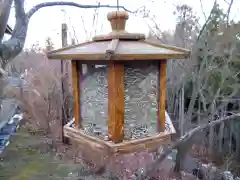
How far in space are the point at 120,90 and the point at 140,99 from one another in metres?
0.18

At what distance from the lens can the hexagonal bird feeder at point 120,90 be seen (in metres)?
1.39

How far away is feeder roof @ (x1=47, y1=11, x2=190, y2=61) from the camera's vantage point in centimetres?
130

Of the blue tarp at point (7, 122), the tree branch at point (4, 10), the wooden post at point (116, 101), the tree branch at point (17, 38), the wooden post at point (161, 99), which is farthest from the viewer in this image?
the blue tarp at point (7, 122)

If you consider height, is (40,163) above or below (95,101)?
below

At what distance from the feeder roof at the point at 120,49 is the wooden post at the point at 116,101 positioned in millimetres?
110

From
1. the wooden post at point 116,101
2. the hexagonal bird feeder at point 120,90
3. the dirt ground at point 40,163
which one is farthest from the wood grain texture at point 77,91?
the dirt ground at point 40,163

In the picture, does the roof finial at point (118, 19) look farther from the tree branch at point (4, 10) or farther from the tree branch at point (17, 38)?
the tree branch at point (4, 10)

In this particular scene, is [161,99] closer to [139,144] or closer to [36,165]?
[139,144]

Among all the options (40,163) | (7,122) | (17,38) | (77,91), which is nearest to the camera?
(77,91)

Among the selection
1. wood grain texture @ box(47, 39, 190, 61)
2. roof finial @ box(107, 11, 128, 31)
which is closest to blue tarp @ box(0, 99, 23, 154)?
wood grain texture @ box(47, 39, 190, 61)

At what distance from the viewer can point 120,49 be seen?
1314 mm

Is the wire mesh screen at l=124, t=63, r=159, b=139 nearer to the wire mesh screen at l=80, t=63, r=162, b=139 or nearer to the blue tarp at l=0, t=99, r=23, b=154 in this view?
the wire mesh screen at l=80, t=63, r=162, b=139

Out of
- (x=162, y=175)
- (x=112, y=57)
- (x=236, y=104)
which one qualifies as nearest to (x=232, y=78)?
(x=236, y=104)

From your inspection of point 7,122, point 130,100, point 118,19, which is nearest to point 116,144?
point 130,100
